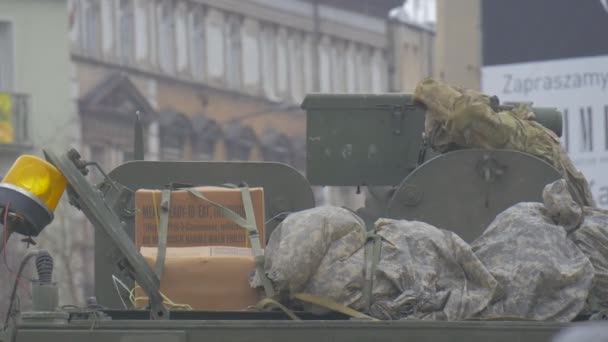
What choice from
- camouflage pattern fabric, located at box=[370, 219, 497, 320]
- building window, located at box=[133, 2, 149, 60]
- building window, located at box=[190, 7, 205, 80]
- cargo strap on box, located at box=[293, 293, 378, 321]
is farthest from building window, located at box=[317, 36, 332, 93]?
cargo strap on box, located at box=[293, 293, 378, 321]

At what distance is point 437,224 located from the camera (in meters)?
7.84

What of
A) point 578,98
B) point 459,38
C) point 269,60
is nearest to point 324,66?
point 269,60

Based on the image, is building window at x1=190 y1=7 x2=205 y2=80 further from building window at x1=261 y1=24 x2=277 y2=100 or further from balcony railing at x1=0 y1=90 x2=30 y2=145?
balcony railing at x1=0 y1=90 x2=30 y2=145

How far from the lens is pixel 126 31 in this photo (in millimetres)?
55750

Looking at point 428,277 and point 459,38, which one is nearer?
point 428,277

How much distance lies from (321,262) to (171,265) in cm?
53

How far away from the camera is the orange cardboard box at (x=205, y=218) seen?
6953 mm

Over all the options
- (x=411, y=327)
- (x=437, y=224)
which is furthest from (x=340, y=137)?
(x=411, y=327)

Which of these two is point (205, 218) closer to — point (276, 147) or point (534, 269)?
Result: point (534, 269)

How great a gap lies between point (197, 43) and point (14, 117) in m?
11.1

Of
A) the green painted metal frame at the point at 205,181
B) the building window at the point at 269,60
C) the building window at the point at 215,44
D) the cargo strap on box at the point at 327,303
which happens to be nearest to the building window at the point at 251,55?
the building window at the point at 269,60

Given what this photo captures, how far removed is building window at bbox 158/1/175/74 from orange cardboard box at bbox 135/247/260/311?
168 ft

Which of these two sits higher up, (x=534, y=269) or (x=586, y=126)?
(x=586, y=126)

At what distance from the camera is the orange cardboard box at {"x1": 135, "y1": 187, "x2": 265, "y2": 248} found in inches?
274
